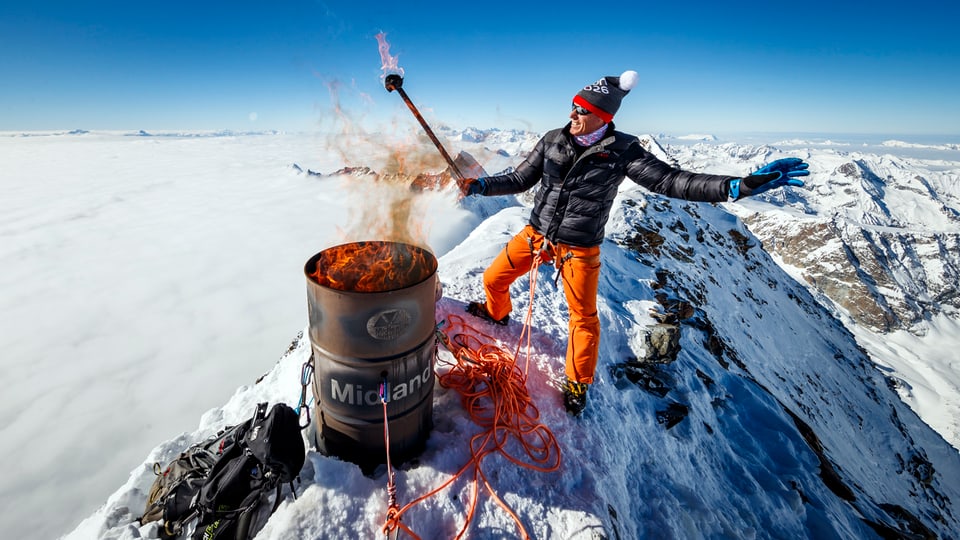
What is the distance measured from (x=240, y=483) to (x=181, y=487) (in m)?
0.59

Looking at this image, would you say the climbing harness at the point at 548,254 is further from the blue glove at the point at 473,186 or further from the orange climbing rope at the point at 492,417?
the blue glove at the point at 473,186

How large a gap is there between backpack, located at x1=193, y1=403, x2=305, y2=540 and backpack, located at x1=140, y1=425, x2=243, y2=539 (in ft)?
0.42

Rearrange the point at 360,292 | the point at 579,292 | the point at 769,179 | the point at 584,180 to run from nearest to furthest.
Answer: the point at 360,292
the point at 769,179
the point at 584,180
the point at 579,292

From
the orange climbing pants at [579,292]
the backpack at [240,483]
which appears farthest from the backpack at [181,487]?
the orange climbing pants at [579,292]

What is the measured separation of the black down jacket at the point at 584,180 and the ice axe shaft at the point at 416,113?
0.43 m

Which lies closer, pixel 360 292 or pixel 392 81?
pixel 360 292

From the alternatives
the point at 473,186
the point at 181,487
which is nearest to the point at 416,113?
the point at 473,186

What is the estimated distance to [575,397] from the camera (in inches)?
161

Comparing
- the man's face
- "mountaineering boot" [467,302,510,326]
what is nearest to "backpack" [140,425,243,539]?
"mountaineering boot" [467,302,510,326]

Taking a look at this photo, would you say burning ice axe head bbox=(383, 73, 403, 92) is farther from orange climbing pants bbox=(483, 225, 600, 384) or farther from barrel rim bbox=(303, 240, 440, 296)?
orange climbing pants bbox=(483, 225, 600, 384)

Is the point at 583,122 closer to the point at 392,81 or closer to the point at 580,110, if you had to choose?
the point at 580,110

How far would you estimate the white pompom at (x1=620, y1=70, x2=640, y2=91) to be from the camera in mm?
3568

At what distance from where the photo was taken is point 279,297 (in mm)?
32219

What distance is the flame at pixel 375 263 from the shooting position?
3.04 metres
